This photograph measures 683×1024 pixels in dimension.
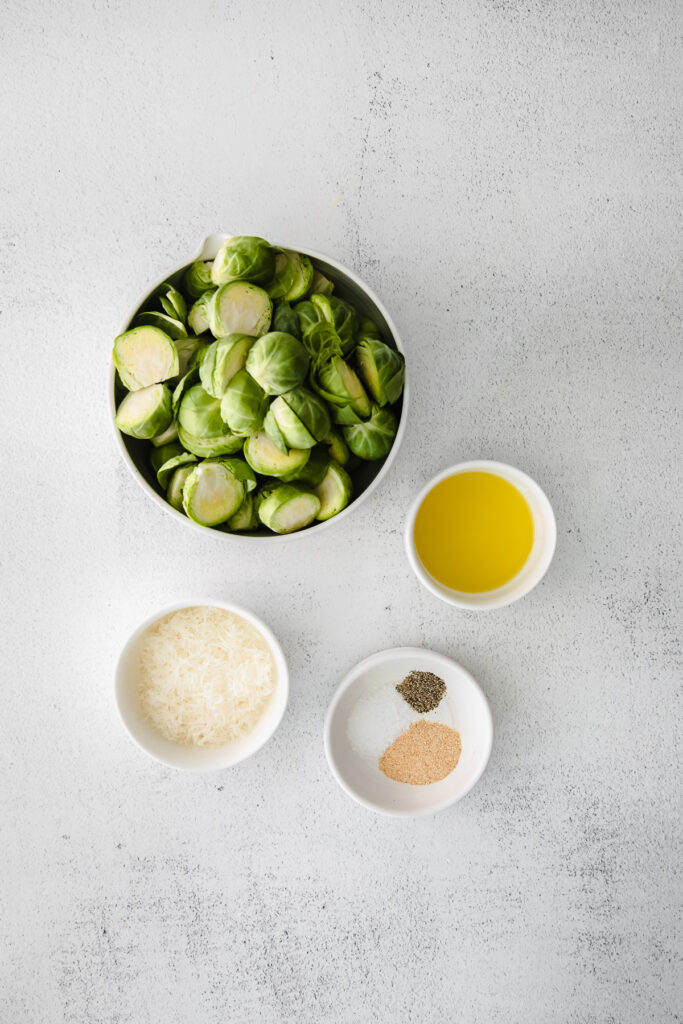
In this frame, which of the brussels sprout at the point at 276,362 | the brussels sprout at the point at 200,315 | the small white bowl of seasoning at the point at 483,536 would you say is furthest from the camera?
the small white bowl of seasoning at the point at 483,536

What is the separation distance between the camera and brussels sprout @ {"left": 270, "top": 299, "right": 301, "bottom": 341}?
142 centimetres

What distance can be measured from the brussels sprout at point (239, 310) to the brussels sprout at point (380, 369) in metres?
0.19

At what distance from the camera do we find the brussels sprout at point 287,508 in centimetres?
147

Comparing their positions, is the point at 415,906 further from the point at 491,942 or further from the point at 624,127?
the point at 624,127

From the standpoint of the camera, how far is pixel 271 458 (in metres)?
1.42

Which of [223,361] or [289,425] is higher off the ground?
[223,361]

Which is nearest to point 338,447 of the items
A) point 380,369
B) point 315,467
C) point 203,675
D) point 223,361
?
point 315,467

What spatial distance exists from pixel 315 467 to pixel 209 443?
0.21 m

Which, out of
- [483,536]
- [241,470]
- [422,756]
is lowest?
[422,756]

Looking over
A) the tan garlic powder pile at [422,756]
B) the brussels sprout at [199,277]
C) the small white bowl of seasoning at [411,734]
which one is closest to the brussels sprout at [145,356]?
the brussels sprout at [199,277]

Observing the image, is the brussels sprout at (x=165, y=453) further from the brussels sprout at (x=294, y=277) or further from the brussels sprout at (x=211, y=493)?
the brussels sprout at (x=294, y=277)

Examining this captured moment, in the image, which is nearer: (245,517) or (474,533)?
(245,517)

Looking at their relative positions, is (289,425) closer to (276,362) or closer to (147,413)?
(276,362)

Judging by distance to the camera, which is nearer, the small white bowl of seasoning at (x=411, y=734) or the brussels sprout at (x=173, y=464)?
the brussels sprout at (x=173, y=464)
